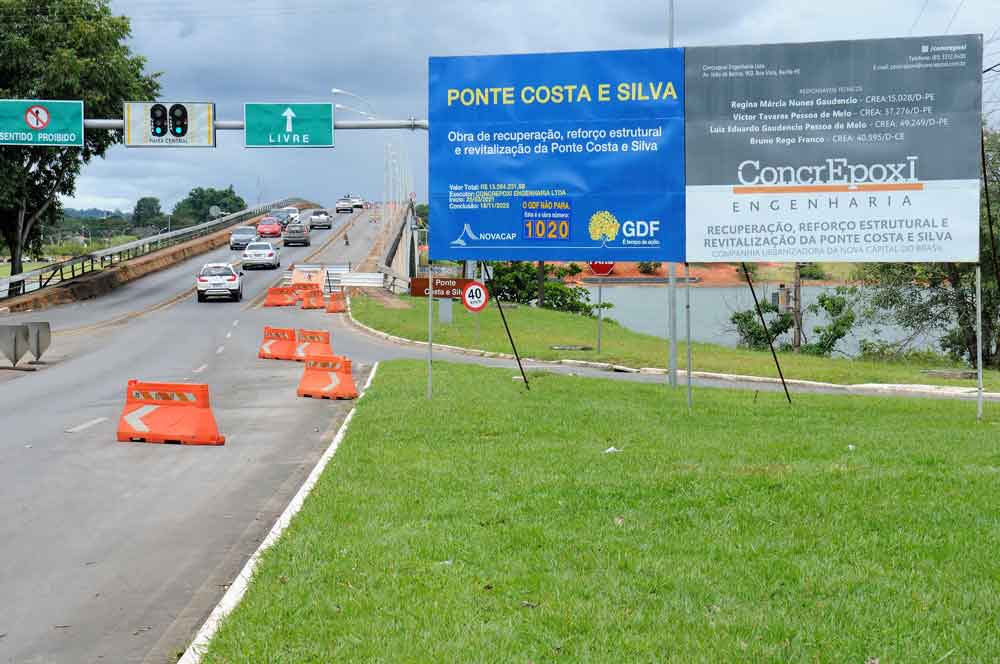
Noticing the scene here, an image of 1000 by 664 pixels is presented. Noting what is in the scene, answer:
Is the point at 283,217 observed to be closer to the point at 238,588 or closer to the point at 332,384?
the point at 332,384

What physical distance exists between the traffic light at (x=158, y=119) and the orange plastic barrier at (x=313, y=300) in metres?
19.0

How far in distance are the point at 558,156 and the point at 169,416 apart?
7340 mm

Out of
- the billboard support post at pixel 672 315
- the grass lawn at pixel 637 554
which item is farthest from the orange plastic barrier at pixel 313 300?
the grass lawn at pixel 637 554

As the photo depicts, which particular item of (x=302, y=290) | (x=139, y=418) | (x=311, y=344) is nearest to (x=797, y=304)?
(x=302, y=290)

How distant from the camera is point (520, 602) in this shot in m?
6.27

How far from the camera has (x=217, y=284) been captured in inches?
1889

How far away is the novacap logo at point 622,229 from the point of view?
17203 mm

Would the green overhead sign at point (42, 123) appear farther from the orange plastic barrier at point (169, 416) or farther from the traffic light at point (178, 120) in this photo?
the orange plastic barrier at point (169, 416)

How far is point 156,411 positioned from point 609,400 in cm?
737

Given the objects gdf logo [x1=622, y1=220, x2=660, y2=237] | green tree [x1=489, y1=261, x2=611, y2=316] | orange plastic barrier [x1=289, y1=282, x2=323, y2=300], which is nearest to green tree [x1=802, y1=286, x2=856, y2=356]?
orange plastic barrier [x1=289, y1=282, x2=323, y2=300]

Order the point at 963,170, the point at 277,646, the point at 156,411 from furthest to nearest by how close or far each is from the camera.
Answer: the point at 963,170 < the point at 156,411 < the point at 277,646

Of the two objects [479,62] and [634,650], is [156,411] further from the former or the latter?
[634,650]

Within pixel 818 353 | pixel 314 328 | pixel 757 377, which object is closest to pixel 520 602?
pixel 757 377

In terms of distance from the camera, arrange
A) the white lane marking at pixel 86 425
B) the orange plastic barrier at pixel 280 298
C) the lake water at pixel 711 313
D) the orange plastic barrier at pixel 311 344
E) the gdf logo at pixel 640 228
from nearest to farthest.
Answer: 1. the white lane marking at pixel 86 425
2. the gdf logo at pixel 640 228
3. the orange plastic barrier at pixel 311 344
4. the lake water at pixel 711 313
5. the orange plastic barrier at pixel 280 298
